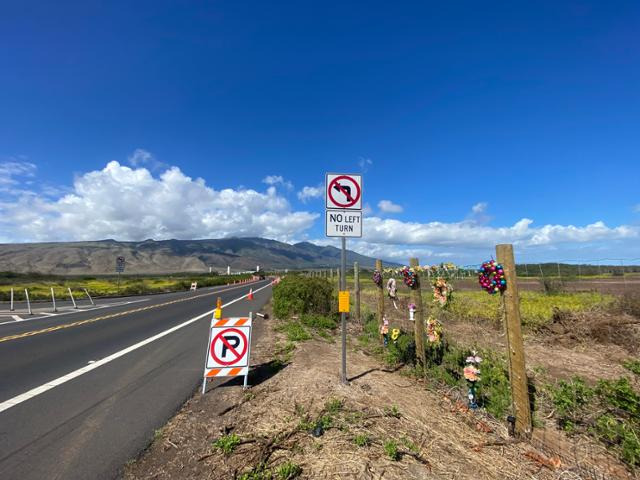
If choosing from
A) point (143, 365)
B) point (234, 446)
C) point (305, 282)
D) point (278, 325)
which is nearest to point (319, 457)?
point (234, 446)

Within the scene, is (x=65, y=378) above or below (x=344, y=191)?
below

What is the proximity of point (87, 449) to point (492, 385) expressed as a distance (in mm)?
5627

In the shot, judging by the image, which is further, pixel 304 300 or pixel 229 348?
pixel 304 300

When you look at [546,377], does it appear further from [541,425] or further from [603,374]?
[541,425]

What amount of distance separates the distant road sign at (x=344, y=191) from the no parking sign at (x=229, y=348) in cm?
238

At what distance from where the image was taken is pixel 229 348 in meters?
5.33

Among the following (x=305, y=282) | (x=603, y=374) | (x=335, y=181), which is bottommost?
(x=603, y=374)

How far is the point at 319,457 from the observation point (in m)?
3.14

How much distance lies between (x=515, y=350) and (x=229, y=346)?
4.05 meters

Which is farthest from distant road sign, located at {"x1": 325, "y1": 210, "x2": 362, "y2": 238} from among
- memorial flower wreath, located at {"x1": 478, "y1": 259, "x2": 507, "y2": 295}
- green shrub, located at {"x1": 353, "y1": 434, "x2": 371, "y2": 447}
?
green shrub, located at {"x1": 353, "y1": 434, "x2": 371, "y2": 447}

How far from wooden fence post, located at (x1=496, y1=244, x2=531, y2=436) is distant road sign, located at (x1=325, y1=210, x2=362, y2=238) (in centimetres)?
200

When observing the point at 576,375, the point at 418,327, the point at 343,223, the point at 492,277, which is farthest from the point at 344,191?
the point at 576,375

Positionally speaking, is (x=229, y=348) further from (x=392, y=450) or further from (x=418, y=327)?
(x=418, y=327)

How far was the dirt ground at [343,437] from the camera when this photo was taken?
307 cm
